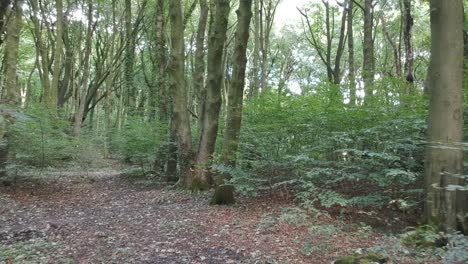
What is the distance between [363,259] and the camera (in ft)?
14.3

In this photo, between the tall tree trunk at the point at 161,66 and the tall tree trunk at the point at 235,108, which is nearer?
the tall tree trunk at the point at 235,108

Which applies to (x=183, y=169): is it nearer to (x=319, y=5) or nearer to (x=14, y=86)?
(x=14, y=86)

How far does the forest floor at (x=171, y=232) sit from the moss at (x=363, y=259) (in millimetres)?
287

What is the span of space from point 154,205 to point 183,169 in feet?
6.72

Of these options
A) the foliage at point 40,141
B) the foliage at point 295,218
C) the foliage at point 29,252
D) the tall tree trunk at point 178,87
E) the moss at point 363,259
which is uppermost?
the tall tree trunk at point 178,87

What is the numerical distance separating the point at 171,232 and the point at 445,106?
4688 millimetres

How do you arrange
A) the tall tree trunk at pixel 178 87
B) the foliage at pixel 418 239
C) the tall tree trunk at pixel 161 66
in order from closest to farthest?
the foliage at pixel 418 239, the tall tree trunk at pixel 178 87, the tall tree trunk at pixel 161 66

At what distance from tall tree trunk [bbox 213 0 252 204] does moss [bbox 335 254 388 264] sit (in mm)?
3761

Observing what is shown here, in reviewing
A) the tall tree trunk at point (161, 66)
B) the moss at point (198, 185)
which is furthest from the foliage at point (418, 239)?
the tall tree trunk at point (161, 66)

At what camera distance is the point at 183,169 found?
35.7ft

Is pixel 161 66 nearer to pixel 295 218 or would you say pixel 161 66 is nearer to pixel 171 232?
pixel 171 232

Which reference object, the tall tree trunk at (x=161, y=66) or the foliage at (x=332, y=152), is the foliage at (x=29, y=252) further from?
the tall tree trunk at (x=161, y=66)

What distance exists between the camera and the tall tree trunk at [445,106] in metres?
5.12

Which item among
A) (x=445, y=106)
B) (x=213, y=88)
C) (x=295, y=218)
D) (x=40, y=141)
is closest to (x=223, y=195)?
(x=295, y=218)
